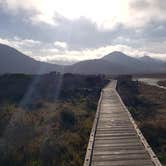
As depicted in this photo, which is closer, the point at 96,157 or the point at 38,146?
the point at 96,157

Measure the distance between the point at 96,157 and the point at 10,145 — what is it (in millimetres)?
4363

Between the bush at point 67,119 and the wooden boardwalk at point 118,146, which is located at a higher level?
the wooden boardwalk at point 118,146

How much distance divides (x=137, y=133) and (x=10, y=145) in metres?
4.87

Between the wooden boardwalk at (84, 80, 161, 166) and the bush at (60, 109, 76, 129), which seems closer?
the wooden boardwalk at (84, 80, 161, 166)

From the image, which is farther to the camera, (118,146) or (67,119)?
(67,119)

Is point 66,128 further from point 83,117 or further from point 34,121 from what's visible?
point 83,117

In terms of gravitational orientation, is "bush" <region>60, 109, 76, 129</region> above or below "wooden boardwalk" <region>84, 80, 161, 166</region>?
below

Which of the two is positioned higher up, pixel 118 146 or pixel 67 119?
pixel 118 146

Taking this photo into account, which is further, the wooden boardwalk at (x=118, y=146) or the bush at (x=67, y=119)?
the bush at (x=67, y=119)

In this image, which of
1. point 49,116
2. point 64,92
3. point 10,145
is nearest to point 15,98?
point 64,92

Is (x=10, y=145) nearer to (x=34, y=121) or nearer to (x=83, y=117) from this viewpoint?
(x=34, y=121)

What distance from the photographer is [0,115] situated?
19625 mm

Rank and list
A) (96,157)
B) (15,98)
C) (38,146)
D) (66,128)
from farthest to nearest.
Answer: (15,98), (66,128), (38,146), (96,157)

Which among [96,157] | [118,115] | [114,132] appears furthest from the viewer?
[118,115]
